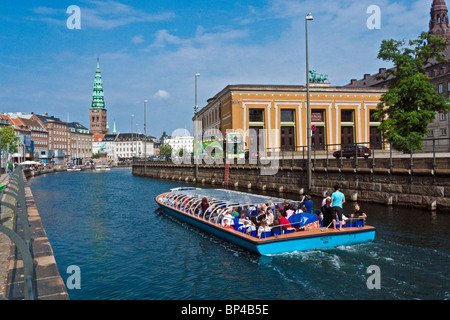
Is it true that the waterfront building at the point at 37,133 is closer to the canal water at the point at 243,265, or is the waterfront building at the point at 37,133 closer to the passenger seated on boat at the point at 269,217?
the canal water at the point at 243,265

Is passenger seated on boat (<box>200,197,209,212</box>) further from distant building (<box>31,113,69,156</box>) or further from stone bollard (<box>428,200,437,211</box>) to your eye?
distant building (<box>31,113,69,156</box>)

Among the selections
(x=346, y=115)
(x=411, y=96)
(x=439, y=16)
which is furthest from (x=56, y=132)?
(x=411, y=96)

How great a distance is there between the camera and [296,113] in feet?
203

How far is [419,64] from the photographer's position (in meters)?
36.9

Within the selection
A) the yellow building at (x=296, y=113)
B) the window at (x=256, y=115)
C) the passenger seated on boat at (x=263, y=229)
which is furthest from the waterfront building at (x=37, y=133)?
the passenger seated on boat at (x=263, y=229)

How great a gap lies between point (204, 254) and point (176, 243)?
259 centimetres

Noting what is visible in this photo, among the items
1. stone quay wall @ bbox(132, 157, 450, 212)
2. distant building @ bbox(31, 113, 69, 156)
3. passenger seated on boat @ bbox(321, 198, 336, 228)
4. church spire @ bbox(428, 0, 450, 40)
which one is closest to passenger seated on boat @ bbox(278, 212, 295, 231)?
passenger seated on boat @ bbox(321, 198, 336, 228)

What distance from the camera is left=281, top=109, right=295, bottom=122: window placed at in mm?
61938

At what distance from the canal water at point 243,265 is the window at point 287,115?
41.9 meters

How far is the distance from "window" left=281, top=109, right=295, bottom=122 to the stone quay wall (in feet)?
67.2

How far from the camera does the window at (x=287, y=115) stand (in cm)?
6194

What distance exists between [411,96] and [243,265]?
29.4 meters
